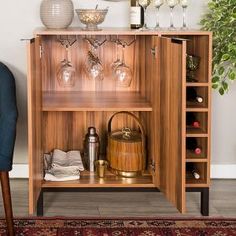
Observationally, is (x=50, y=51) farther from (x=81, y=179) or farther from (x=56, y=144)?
(x=81, y=179)

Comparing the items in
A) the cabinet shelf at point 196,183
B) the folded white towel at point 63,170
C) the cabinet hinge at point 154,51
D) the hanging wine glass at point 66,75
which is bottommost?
the cabinet shelf at point 196,183

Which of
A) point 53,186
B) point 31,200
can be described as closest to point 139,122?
point 53,186

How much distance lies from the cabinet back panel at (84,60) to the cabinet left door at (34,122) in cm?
54

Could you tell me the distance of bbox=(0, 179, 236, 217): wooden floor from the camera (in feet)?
10.1

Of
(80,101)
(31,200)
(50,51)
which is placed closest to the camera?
(31,200)

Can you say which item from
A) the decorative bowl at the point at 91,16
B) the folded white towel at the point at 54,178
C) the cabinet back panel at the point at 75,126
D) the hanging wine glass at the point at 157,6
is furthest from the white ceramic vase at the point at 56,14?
the folded white towel at the point at 54,178

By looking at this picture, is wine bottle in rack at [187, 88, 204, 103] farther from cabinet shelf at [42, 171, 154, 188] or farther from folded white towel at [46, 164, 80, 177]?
folded white towel at [46, 164, 80, 177]

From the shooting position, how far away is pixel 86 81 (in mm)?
3459

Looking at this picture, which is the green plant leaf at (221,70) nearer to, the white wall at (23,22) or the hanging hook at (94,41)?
the white wall at (23,22)

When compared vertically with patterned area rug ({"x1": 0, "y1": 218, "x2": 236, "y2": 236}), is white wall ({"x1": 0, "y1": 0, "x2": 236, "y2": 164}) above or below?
above

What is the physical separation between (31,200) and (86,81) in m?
1.02

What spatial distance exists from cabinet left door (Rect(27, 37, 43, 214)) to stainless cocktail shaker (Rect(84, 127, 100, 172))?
39 cm

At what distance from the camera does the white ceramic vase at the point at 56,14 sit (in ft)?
10.2

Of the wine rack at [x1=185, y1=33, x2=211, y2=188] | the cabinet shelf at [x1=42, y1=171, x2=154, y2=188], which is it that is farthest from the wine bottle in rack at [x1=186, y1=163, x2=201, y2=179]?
the cabinet shelf at [x1=42, y1=171, x2=154, y2=188]
